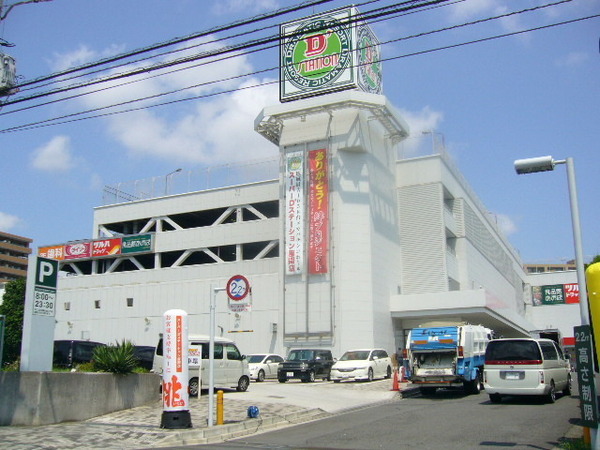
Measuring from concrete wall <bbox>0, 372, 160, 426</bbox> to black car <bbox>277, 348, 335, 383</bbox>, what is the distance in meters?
11.1

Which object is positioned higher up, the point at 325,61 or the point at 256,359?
the point at 325,61

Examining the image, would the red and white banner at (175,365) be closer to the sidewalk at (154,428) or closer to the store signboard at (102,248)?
the sidewalk at (154,428)

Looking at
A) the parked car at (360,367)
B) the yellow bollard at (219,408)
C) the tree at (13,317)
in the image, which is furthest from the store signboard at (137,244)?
the yellow bollard at (219,408)

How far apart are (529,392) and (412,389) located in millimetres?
6888

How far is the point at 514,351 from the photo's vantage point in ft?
63.0

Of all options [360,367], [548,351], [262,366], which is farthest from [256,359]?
[548,351]

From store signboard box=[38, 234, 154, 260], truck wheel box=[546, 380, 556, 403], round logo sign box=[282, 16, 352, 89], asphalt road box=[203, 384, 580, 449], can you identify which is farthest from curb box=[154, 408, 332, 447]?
store signboard box=[38, 234, 154, 260]

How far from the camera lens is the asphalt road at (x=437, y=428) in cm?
1268

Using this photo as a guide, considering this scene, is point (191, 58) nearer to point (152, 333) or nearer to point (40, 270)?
point (40, 270)

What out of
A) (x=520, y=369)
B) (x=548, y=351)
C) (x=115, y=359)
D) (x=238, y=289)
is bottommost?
(x=520, y=369)

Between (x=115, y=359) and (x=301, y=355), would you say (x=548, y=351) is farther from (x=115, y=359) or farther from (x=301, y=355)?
(x=301, y=355)

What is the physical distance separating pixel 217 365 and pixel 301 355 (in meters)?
8.86

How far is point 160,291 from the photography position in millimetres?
46906

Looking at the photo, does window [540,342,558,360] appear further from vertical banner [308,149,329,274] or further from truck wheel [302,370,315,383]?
vertical banner [308,149,329,274]
